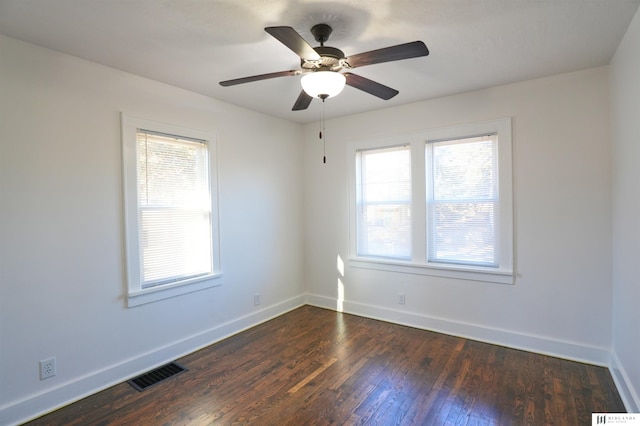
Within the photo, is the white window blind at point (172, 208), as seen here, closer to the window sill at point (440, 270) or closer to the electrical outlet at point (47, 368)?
the electrical outlet at point (47, 368)

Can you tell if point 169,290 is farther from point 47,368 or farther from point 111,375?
point 47,368

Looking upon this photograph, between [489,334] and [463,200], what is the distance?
54.6 inches

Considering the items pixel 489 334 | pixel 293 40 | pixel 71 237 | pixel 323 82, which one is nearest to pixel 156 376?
pixel 71 237

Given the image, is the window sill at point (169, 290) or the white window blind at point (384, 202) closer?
the window sill at point (169, 290)

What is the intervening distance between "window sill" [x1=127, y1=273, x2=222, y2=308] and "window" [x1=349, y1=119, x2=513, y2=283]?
1.79 m

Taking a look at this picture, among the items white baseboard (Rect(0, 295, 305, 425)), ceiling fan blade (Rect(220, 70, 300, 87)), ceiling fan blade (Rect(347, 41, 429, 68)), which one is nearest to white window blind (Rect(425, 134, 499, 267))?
ceiling fan blade (Rect(347, 41, 429, 68))

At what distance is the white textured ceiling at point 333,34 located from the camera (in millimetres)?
1869

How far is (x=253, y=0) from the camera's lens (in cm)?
180

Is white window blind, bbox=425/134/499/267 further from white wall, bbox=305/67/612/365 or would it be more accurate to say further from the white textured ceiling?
the white textured ceiling

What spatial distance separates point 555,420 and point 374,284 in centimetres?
218

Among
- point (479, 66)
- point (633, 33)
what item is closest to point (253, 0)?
point (479, 66)

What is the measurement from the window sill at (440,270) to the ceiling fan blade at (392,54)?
2.39 m

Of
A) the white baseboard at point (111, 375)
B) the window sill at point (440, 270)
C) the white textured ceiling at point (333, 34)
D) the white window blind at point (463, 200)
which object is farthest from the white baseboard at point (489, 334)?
the white textured ceiling at point (333, 34)

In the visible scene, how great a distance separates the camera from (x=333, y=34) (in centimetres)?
217
